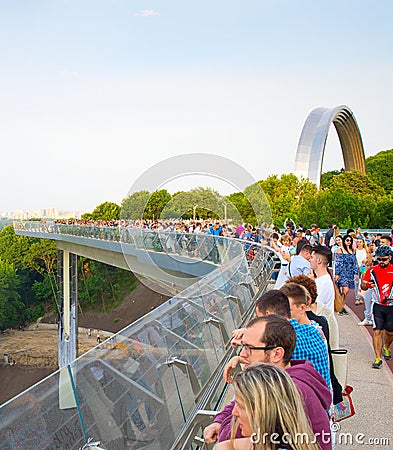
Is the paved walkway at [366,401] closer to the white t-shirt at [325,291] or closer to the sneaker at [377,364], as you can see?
the sneaker at [377,364]

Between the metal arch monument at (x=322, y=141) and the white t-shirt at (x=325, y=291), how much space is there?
2592 inches

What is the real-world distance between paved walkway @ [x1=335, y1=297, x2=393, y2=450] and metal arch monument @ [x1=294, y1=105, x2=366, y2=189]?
63.7 meters

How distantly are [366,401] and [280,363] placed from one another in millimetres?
3681

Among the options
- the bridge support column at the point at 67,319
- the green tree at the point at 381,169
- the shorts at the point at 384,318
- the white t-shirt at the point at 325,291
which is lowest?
the bridge support column at the point at 67,319

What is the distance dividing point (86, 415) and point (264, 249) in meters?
11.2

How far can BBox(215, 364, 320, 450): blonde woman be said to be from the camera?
6.42ft

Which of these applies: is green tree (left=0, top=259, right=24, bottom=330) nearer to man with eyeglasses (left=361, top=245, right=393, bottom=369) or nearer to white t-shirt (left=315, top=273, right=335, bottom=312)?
man with eyeglasses (left=361, top=245, right=393, bottom=369)

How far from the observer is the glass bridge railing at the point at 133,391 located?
266 centimetres

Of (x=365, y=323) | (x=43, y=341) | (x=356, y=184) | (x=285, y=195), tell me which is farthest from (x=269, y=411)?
(x=43, y=341)

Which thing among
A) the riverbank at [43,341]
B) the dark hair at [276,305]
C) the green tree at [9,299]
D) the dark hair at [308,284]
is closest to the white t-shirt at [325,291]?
the dark hair at [308,284]

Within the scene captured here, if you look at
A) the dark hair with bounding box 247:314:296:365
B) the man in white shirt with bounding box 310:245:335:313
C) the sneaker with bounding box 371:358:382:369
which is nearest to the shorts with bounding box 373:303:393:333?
the sneaker with bounding box 371:358:382:369

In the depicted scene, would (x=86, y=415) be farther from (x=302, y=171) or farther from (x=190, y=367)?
Result: (x=302, y=171)

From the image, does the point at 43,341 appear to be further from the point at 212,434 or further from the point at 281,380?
the point at 281,380

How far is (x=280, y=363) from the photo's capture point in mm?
2688
